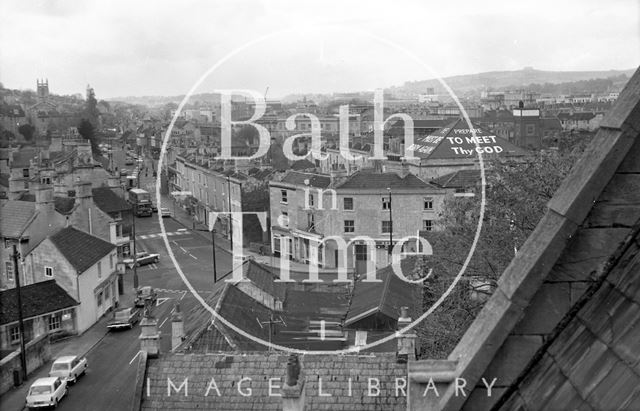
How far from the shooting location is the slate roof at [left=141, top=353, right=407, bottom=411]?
41.1ft

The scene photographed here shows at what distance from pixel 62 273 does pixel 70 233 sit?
285 cm

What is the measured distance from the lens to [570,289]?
309cm

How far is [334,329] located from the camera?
20109 mm

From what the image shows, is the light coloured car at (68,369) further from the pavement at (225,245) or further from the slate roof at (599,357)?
the slate roof at (599,357)

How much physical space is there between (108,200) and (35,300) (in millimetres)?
20014

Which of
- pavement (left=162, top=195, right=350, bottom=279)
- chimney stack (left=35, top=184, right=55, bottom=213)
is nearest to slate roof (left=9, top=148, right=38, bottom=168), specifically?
pavement (left=162, top=195, right=350, bottom=279)

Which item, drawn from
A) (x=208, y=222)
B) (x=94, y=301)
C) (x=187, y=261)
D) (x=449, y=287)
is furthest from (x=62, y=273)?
(x=208, y=222)

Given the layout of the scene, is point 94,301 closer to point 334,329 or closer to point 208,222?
point 334,329

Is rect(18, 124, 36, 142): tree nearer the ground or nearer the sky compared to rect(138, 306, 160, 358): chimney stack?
nearer the sky

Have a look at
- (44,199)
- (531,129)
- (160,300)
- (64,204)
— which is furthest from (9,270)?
(531,129)

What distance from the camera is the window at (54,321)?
28500mm

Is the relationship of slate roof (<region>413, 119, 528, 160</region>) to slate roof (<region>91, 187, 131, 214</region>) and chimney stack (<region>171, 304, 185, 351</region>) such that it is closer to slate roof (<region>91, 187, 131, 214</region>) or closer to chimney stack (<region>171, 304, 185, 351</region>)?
slate roof (<region>91, 187, 131, 214</region>)

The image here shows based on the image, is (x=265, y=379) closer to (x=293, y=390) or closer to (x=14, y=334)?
(x=293, y=390)

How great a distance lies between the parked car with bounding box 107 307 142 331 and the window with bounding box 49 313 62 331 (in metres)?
2.16
